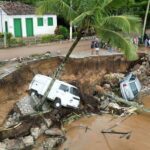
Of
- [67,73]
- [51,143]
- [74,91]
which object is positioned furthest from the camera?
[67,73]

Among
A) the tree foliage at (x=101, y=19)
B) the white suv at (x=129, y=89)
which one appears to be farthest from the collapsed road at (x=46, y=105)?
the tree foliage at (x=101, y=19)

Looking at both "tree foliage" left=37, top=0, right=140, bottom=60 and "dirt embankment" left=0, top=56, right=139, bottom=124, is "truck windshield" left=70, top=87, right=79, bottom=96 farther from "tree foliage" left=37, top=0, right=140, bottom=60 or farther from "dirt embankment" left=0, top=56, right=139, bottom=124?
"tree foliage" left=37, top=0, right=140, bottom=60

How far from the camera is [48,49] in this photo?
4250cm

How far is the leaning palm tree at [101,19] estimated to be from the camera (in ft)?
73.0

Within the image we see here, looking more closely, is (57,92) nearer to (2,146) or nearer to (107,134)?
(107,134)

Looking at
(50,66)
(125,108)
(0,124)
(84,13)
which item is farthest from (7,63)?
(84,13)

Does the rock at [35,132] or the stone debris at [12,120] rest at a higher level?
the stone debris at [12,120]

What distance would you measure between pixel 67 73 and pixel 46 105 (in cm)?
646

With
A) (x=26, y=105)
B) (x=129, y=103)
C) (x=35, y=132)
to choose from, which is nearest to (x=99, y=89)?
(x=129, y=103)

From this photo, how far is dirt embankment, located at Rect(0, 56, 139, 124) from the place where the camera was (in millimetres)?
29750

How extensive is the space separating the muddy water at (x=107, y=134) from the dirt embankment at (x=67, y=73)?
16.4 feet

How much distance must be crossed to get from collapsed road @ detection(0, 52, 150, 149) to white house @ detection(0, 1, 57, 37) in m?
16.5

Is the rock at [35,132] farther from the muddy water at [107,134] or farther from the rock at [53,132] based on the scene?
the muddy water at [107,134]

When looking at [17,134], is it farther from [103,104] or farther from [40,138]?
[103,104]
